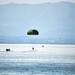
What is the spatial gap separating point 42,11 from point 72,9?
0.93m

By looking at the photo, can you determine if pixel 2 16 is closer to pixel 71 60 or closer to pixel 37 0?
pixel 37 0

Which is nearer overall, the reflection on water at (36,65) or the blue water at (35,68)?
the blue water at (35,68)

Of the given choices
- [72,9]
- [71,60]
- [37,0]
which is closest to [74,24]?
[72,9]

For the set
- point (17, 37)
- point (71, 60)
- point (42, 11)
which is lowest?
point (71, 60)

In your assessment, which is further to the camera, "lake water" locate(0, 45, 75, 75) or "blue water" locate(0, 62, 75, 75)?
"lake water" locate(0, 45, 75, 75)

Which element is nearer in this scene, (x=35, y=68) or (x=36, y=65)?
(x=35, y=68)

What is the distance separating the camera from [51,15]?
470 inches

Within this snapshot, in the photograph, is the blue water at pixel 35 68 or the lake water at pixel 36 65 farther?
the lake water at pixel 36 65

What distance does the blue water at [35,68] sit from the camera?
410 inches

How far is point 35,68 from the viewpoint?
11375 millimetres

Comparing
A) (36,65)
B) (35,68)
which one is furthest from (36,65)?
(35,68)

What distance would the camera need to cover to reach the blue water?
1042 cm

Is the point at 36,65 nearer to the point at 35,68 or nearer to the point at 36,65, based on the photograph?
the point at 36,65

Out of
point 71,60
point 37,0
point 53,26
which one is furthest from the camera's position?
point 71,60
